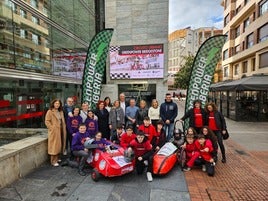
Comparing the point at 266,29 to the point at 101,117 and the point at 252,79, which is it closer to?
the point at 252,79

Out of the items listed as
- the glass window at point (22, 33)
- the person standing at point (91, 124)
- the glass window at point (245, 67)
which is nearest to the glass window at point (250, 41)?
the glass window at point (245, 67)

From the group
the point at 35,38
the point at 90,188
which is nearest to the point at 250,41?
the point at 35,38

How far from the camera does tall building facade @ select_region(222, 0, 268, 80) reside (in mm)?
18797

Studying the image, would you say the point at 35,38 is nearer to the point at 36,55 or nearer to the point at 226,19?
the point at 36,55

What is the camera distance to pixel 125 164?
4.10 meters

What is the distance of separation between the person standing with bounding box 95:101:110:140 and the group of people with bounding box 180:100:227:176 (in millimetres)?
2325

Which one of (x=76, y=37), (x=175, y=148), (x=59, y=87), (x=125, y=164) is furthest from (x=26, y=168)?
(x=76, y=37)

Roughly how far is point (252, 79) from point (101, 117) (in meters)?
9.88

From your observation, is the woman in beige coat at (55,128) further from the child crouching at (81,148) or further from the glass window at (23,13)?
the glass window at (23,13)

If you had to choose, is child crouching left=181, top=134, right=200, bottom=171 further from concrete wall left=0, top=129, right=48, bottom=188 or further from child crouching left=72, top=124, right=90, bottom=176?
concrete wall left=0, top=129, right=48, bottom=188

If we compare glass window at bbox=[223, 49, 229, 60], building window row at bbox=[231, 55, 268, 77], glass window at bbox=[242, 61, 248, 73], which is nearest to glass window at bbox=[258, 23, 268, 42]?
building window row at bbox=[231, 55, 268, 77]

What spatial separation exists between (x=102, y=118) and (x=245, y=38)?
2340 centimetres

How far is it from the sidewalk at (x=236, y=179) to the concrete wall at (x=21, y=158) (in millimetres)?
3462

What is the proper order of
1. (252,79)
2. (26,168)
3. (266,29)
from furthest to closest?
(266,29) < (252,79) < (26,168)
